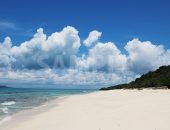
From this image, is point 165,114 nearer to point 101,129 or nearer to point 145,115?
point 145,115

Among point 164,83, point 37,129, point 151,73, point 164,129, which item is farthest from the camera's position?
point 151,73

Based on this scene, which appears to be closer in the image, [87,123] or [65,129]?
[65,129]

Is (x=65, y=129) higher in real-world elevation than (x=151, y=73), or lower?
lower

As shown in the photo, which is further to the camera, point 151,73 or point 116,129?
point 151,73

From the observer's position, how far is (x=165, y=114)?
54.8ft

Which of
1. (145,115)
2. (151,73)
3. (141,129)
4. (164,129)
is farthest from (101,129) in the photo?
(151,73)

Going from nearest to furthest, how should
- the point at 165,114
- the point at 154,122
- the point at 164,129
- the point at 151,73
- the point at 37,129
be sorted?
the point at 164,129 < the point at 154,122 < the point at 37,129 < the point at 165,114 < the point at 151,73

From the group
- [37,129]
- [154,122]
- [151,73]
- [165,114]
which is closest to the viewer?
[154,122]

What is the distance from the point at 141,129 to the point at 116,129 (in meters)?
1.06

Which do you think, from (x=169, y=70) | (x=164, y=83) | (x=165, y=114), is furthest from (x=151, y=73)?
(x=165, y=114)

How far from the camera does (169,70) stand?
276ft

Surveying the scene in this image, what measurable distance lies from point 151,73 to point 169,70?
8.31m

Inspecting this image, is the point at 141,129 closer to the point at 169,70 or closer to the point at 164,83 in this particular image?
the point at 164,83

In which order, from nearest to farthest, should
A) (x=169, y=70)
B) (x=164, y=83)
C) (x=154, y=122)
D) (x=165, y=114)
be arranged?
1. (x=154, y=122)
2. (x=165, y=114)
3. (x=164, y=83)
4. (x=169, y=70)
